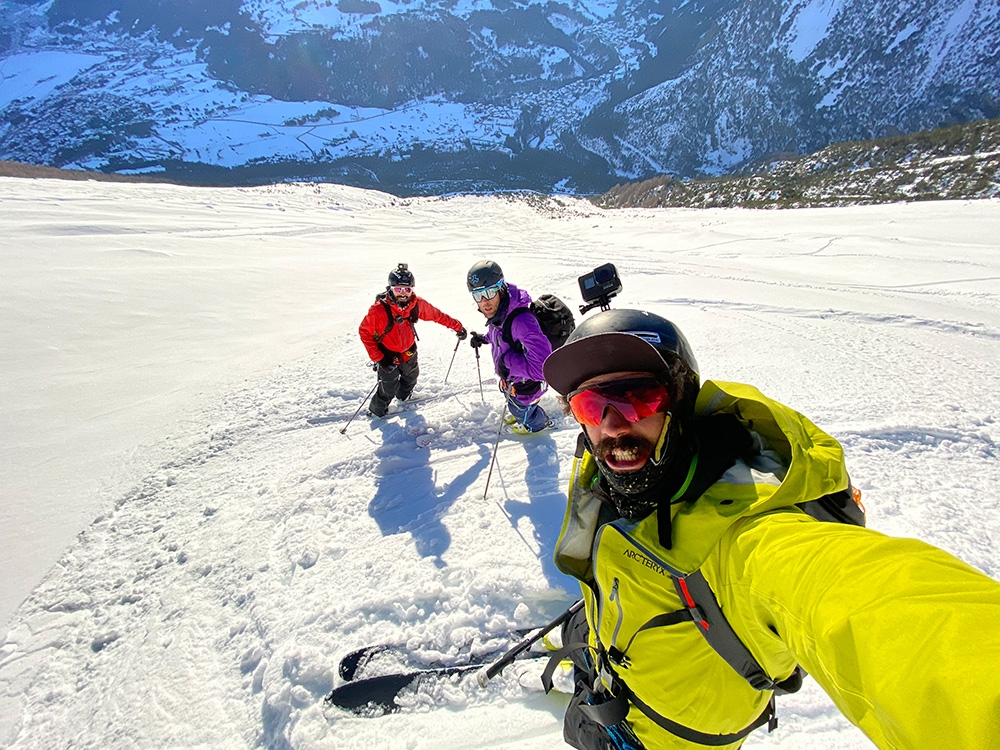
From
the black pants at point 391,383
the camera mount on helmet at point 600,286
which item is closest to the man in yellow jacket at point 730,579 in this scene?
the camera mount on helmet at point 600,286

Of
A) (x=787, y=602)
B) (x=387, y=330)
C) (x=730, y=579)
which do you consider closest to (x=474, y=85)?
(x=387, y=330)

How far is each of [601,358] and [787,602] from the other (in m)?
0.79

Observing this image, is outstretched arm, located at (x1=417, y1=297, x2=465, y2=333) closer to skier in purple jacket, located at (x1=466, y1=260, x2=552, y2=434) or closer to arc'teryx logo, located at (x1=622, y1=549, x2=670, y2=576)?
skier in purple jacket, located at (x1=466, y1=260, x2=552, y2=434)

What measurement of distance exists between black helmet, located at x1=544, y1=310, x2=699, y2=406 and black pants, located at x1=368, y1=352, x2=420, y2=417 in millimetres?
4048

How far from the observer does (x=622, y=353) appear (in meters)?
1.44

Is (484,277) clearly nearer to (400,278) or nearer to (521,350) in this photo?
(521,350)

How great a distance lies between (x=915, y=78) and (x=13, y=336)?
11751cm

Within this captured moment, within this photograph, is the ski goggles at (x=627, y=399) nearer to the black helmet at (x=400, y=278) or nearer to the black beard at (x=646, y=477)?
the black beard at (x=646, y=477)

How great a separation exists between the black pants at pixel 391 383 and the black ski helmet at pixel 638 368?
13.3 feet

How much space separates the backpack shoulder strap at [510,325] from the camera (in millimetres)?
4055

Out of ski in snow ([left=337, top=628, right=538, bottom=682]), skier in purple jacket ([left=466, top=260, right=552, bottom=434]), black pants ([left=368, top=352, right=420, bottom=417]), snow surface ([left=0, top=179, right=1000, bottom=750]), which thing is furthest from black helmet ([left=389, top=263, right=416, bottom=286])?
ski in snow ([left=337, top=628, right=538, bottom=682])

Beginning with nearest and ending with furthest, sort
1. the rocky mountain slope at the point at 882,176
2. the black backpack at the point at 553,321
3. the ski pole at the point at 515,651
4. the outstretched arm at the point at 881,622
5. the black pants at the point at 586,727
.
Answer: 1. the outstretched arm at the point at 881,622
2. the black pants at the point at 586,727
3. the ski pole at the point at 515,651
4. the black backpack at the point at 553,321
5. the rocky mountain slope at the point at 882,176

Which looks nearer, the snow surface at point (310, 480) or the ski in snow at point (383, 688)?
the ski in snow at point (383, 688)

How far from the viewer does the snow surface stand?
8.37 ft
